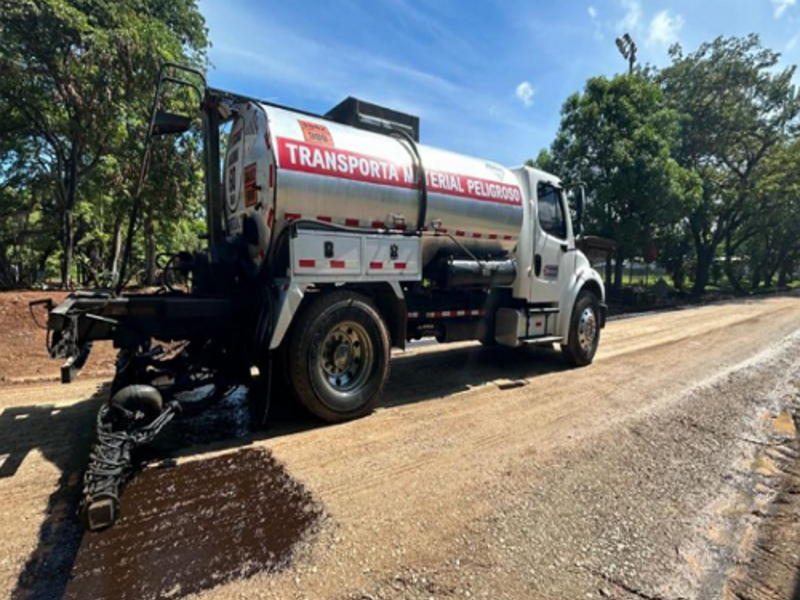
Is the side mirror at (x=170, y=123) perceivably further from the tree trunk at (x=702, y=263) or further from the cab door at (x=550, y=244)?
the tree trunk at (x=702, y=263)

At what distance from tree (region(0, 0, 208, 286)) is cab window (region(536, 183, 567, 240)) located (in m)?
10.1

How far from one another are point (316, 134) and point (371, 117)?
110 centimetres

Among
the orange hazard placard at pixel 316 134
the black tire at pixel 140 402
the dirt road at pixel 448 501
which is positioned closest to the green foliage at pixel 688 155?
the dirt road at pixel 448 501

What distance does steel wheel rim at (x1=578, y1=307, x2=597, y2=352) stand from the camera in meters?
7.31

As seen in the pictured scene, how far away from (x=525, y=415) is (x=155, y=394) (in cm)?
356

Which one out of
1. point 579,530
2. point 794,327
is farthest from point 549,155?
point 579,530

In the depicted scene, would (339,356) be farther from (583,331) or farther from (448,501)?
(583,331)

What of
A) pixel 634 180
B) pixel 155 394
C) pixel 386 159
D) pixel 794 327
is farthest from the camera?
pixel 634 180

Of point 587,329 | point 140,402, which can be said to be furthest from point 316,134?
point 587,329

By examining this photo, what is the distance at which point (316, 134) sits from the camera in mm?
4453

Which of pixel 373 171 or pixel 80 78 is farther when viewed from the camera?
pixel 80 78

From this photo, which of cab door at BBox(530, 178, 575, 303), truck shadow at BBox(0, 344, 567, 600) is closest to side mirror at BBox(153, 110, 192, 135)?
truck shadow at BBox(0, 344, 567, 600)

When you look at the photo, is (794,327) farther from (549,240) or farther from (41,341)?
(41,341)

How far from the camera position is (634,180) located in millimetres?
16984
